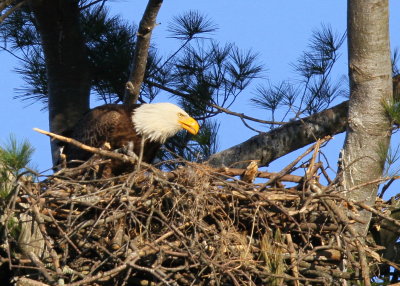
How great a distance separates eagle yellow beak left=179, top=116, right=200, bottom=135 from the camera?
5949 millimetres

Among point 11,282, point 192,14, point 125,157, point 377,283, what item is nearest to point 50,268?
point 11,282

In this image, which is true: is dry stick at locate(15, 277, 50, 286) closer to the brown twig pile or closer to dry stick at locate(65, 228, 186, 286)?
the brown twig pile

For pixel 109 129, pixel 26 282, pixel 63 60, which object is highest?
pixel 63 60

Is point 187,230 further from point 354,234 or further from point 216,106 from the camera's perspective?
point 216,106

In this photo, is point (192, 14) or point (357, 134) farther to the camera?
point (192, 14)

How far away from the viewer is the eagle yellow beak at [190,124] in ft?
19.5

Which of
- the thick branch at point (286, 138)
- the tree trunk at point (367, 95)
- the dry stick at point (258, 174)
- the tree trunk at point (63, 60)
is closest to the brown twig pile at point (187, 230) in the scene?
the dry stick at point (258, 174)

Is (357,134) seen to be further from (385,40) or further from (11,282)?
(11,282)

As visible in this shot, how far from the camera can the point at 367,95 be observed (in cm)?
518

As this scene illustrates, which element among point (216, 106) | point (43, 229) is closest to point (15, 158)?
point (43, 229)

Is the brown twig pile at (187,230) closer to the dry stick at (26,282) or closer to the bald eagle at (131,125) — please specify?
the dry stick at (26,282)

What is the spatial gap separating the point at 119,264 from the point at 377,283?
1430mm

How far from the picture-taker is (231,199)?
4.83 metres

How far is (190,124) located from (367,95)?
4.13 ft
